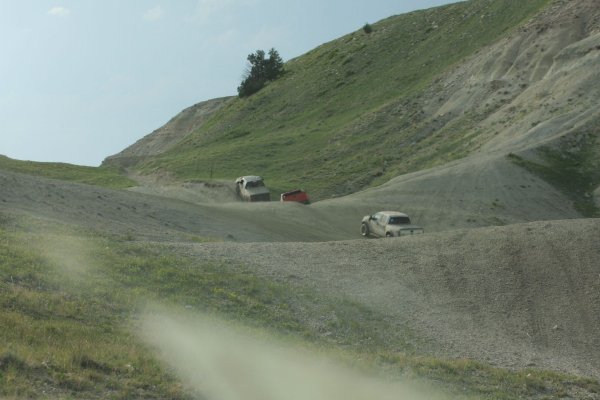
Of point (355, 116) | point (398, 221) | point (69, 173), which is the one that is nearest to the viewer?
point (398, 221)

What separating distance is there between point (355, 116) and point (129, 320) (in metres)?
69.9

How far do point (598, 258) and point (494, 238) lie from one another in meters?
3.42

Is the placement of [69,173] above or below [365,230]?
above

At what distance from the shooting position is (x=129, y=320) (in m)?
16.4

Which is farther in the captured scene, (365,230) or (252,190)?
(252,190)

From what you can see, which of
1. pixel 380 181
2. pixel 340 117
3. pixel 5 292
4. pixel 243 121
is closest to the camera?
pixel 5 292

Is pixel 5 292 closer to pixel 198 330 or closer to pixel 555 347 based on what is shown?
pixel 198 330

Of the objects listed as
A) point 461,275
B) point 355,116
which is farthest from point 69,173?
point 461,275

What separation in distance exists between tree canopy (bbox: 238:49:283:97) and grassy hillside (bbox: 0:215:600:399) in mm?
84767

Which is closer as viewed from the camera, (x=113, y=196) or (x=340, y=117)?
(x=113, y=196)

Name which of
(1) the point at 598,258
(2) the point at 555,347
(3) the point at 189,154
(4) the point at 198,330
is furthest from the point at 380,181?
(4) the point at 198,330

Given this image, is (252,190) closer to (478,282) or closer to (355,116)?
(355,116)

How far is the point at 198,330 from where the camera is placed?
1661 cm

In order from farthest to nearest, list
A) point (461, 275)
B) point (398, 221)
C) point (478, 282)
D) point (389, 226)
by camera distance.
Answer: point (398, 221)
point (389, 226)
point (461, 275)
point (478, 282)
